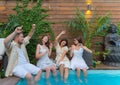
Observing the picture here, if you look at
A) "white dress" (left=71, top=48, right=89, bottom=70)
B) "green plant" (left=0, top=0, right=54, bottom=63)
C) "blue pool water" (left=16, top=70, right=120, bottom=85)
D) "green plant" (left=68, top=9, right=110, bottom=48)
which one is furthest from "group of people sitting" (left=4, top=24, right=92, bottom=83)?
"green plant" (left=68, top=9, right=110, bottom=48)

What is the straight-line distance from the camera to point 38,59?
668cm

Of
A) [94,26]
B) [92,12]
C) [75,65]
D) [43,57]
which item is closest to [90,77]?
[75,65]

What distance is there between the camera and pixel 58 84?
604 centimetres

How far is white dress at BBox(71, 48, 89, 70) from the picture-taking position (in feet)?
21.8

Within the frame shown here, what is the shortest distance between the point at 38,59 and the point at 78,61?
1.00 meters

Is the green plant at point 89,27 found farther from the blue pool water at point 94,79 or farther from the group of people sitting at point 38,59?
the blue pool water at point 94,79

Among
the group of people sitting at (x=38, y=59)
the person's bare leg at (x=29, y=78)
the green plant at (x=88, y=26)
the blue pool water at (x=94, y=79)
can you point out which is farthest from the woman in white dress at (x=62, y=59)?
the green plant at (x=88, y=26)

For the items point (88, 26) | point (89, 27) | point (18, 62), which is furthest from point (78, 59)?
point (18, 62)

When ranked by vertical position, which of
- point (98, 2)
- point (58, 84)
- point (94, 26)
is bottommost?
point (58, 84)

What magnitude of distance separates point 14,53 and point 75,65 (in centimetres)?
165

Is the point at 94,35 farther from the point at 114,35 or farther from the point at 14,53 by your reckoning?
the point at 14,53

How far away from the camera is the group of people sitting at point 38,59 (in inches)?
222

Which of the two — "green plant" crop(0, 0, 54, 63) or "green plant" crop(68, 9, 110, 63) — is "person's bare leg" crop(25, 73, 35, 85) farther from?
"green plant" crop(68, 9, 110, 63)

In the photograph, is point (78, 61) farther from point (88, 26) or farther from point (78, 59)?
point (88, 26)
